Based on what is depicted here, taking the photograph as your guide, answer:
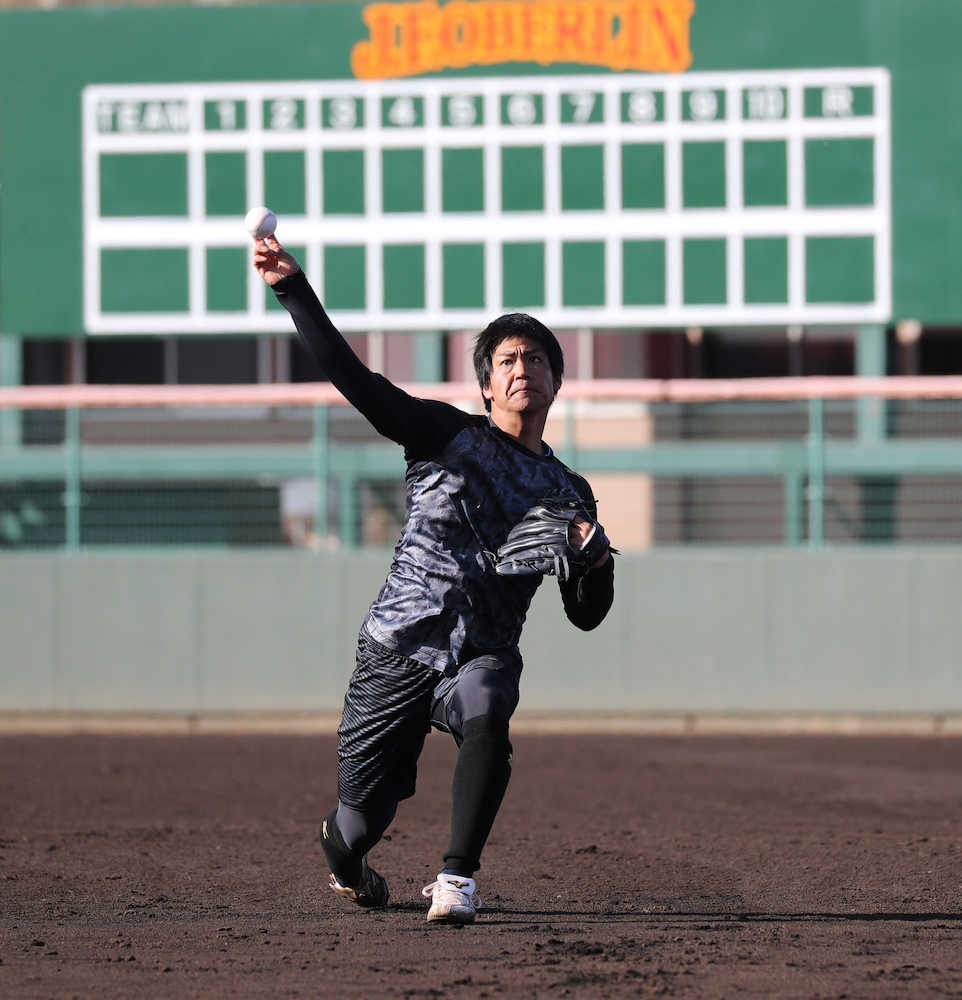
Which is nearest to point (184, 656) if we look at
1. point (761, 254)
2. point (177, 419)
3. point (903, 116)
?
point (177, 419)

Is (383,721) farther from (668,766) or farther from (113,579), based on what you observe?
(113,579)

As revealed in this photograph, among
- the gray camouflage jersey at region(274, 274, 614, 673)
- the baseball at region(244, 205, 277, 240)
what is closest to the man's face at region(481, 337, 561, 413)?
the gray camouflage jersey at region(274, 274, 614, 673)

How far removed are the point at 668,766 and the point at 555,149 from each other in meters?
5.44

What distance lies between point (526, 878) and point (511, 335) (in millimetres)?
2207

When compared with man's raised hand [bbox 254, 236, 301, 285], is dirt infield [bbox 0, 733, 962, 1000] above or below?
below

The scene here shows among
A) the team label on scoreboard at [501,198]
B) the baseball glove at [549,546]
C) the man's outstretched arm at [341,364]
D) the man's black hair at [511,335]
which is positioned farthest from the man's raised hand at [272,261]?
the team label on scoreboard at [501,198]

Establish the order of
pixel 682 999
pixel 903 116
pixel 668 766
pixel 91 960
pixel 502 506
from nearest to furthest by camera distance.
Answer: pixel 682 999 → pixel 91 960 → pixel 502 506 → pixel 668 766 → pixel 903 116

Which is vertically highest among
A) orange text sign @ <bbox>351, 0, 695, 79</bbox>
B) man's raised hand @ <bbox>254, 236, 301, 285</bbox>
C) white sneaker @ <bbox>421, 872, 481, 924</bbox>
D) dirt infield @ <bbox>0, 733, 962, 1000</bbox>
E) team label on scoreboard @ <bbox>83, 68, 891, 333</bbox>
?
orange text sign @ <bbox>351, 0, 695, 79</bbox>

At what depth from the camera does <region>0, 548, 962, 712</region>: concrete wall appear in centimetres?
1283

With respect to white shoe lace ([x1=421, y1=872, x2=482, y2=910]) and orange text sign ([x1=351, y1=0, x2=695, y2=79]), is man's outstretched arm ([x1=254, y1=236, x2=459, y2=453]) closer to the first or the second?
white shoe lace ([x1=421, y1=872, x2=482, y2=910])

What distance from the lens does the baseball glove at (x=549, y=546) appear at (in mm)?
5105

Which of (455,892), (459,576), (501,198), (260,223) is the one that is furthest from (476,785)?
(501,198)

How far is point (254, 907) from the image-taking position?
5.97 m

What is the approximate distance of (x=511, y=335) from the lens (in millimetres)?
5434
